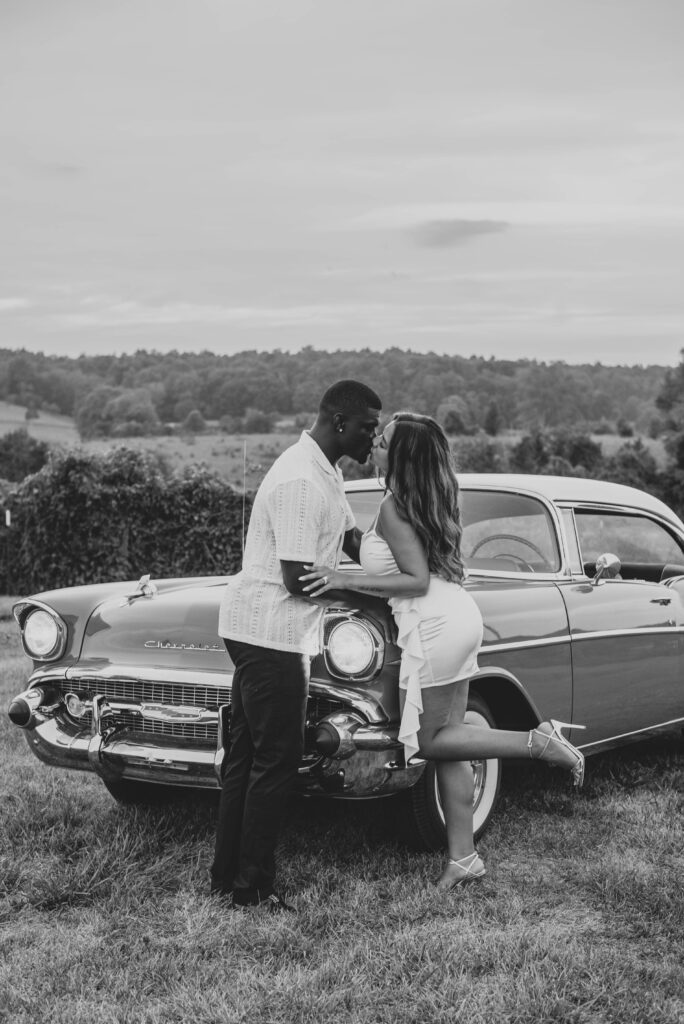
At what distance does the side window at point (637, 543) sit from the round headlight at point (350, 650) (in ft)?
6.40

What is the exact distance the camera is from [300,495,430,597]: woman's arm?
3.80 metres

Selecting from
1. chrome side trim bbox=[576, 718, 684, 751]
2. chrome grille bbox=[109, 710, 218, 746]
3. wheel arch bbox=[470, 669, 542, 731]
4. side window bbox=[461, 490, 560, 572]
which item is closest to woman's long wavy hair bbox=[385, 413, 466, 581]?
wheel arch bbox=[470, 669, 542, 731]

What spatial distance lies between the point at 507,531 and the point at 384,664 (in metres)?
1.43

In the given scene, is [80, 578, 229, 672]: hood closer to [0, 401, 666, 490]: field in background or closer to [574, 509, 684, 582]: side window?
[574, 509, 684, 582]: side window

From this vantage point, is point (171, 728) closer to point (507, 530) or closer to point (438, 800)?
point (438, 800)

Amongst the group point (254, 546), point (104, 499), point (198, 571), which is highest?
point (254, 546)

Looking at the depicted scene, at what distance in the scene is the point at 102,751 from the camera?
4070 mm

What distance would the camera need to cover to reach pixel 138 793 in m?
4.91

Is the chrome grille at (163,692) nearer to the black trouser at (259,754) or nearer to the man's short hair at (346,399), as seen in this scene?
the black trouser at (259,754)

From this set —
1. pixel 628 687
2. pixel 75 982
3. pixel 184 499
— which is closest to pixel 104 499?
pixel 184 499

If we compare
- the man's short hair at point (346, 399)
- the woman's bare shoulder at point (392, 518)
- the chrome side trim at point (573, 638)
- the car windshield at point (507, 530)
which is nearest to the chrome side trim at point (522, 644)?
the chrome side trim at point (573, 638)

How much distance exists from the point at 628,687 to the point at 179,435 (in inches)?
1014

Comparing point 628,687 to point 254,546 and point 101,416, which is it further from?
point 101,416

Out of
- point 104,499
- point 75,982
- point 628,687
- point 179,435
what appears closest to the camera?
point 75,982
